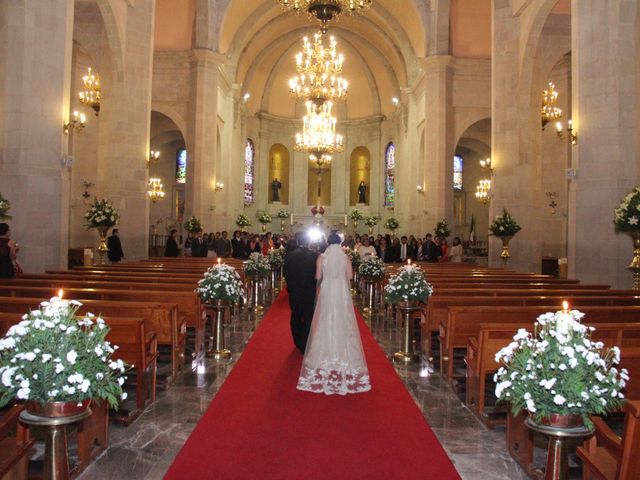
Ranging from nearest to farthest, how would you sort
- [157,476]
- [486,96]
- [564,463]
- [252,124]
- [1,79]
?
[564,463], [157,476], [1,79], [486,96], [252,124]

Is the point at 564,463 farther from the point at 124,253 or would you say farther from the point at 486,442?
the point at 124,253

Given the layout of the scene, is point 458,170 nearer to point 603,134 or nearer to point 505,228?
point 505,228

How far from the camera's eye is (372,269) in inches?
536

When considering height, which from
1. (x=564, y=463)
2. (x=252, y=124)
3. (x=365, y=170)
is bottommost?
(x=564, y=463)

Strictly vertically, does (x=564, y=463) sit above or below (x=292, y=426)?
above

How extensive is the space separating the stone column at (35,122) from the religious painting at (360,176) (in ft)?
95.8

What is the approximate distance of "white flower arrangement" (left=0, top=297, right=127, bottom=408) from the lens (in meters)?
3.53

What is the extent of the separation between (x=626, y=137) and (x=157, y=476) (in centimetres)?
1173

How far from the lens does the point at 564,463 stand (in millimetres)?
3773

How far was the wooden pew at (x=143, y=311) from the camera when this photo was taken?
6.88m

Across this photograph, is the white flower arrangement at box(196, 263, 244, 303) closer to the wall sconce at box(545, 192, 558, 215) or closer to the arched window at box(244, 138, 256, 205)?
the wall sconce at box(545, 192, 558, 215)

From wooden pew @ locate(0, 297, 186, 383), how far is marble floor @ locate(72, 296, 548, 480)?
1.96 ft

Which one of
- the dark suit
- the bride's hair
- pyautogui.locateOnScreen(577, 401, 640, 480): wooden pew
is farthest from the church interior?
the bride's hair

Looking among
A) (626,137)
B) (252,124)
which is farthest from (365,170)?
(626,137)
